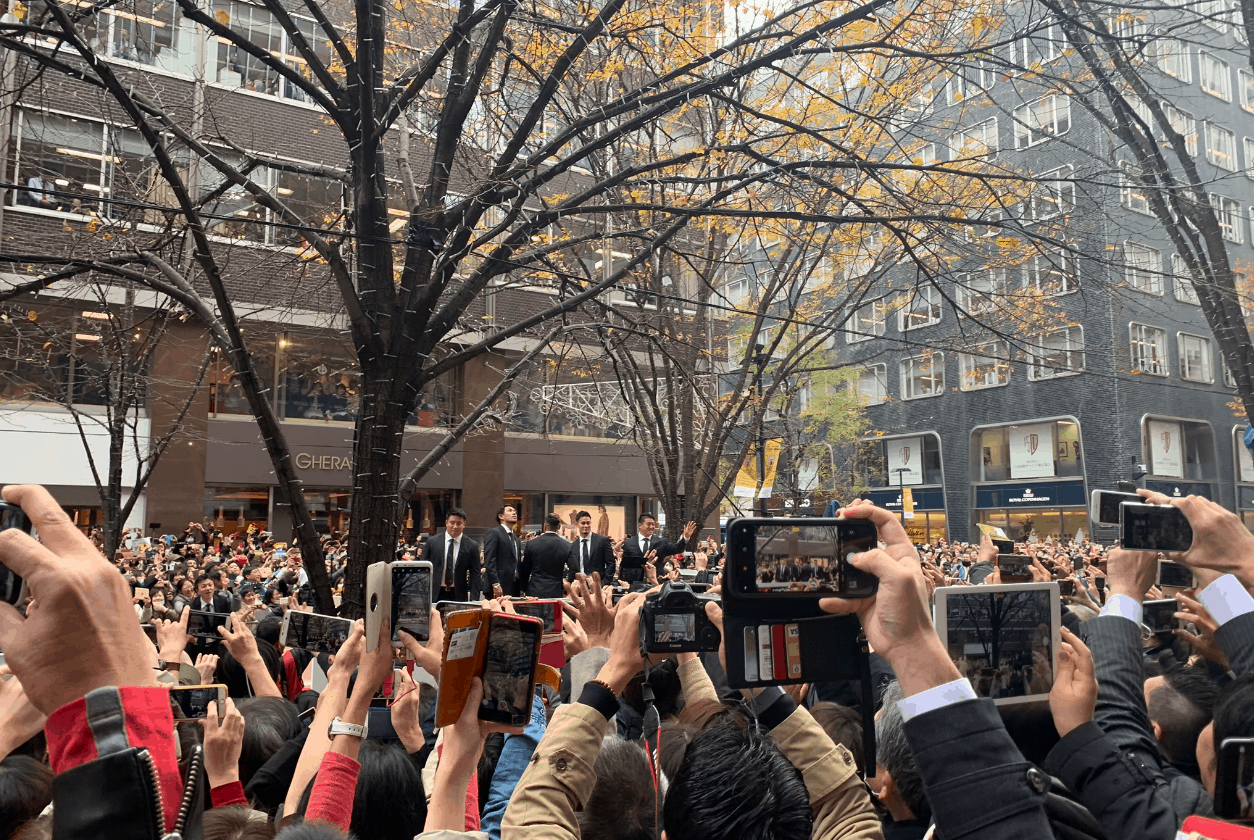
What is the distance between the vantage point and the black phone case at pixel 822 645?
223cm

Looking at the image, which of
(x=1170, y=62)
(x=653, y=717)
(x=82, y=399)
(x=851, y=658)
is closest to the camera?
(x=851, y=658)

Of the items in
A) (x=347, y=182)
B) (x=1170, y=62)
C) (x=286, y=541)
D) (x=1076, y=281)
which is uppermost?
(x=1170, y=62)

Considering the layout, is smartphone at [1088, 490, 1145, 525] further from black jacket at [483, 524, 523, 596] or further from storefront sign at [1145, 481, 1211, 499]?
storefront sign at [1145, 481, 1211, 499]

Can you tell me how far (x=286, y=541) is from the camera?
2436cm

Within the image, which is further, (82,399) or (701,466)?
(82,399)

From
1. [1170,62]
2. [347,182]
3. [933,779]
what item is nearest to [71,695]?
[933,779]

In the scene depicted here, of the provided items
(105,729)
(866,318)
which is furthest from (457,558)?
(866,318)

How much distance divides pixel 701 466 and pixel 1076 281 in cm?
823

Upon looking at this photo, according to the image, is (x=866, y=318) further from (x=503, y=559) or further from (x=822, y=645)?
(x=822, y=645)

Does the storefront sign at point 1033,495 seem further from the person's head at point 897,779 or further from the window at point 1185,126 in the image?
the person's head at point 897,779

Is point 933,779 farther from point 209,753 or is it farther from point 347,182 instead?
point 347,182

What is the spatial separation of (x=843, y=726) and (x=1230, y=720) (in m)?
1.20

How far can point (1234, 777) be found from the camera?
5.49 ft

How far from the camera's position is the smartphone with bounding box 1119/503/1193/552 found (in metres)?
2.76
